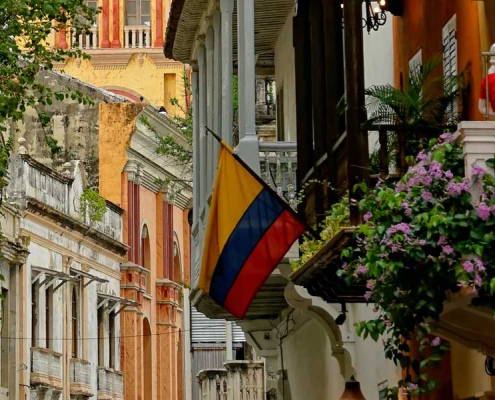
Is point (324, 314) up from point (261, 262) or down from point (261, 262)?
down

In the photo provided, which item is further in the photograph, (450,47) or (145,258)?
(145,258)

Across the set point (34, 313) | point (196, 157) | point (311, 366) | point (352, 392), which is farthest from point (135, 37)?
point (352, 392)

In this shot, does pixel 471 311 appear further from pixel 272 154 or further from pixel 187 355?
pixel 187 355

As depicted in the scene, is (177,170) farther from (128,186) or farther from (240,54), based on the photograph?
(240,54)

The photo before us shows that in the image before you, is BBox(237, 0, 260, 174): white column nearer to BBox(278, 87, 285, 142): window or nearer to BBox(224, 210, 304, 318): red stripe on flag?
BBox(224, 210, 304, 318): red stripe on flag

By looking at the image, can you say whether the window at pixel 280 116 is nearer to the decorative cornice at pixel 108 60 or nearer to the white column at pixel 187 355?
the white column at pixel 187 355

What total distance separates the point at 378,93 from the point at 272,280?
5.25 metres

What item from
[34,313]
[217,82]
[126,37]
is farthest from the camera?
[126,37]

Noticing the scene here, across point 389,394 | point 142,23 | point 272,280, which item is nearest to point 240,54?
point 272,280

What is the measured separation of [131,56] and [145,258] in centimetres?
1932

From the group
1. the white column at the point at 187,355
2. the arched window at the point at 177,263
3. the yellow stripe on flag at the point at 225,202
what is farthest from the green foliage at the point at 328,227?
the arched window at the point at 177,263

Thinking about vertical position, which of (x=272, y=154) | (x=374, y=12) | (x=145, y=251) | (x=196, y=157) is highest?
(x=145, y=251)

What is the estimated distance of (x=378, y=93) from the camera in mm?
13312

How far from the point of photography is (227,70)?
63.0 feet
